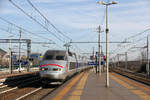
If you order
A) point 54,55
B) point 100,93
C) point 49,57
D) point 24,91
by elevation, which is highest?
point 54,55

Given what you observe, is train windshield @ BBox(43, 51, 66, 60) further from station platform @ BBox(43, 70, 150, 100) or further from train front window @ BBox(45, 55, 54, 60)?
station platform @ BBox(43, 70, 150, 100)

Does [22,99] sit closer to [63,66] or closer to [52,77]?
[52,77]

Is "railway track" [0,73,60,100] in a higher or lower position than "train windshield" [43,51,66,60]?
lower

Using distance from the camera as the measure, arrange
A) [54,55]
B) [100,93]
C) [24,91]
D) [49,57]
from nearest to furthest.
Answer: [100,93]
[24,91]
[49,57]
[54,55]

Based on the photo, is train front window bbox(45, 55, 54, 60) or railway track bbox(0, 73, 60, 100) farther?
train front window bbox(45, 55, 54, 60)

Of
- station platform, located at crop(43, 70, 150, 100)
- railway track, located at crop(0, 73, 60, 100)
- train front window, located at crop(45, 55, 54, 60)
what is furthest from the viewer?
train front window, located at crop(45, 55, 54, 60)

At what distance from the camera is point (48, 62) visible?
1753 centimetres

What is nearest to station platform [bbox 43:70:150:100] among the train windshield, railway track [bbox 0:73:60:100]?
railway track [bbox 0:73:60:100]

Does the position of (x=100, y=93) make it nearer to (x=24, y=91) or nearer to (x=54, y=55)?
(x=24, y=91)

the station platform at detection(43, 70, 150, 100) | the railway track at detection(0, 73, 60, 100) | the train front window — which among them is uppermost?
the train front window

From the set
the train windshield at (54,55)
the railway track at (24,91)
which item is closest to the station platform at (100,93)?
the railway track at (24,91)

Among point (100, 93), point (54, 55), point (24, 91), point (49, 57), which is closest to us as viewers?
point (100, 93)

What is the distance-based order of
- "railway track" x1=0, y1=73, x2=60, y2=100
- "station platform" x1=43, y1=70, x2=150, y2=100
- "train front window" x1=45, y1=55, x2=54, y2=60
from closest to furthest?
"station platform" x1=43, y1=70, x2=150, y2=100
"railway track" x1=0, y1=73, x2=60, y2=100
"train front window" x1=45, y1=55, x2=54, y2=60

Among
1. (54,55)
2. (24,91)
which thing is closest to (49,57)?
(54,55)
